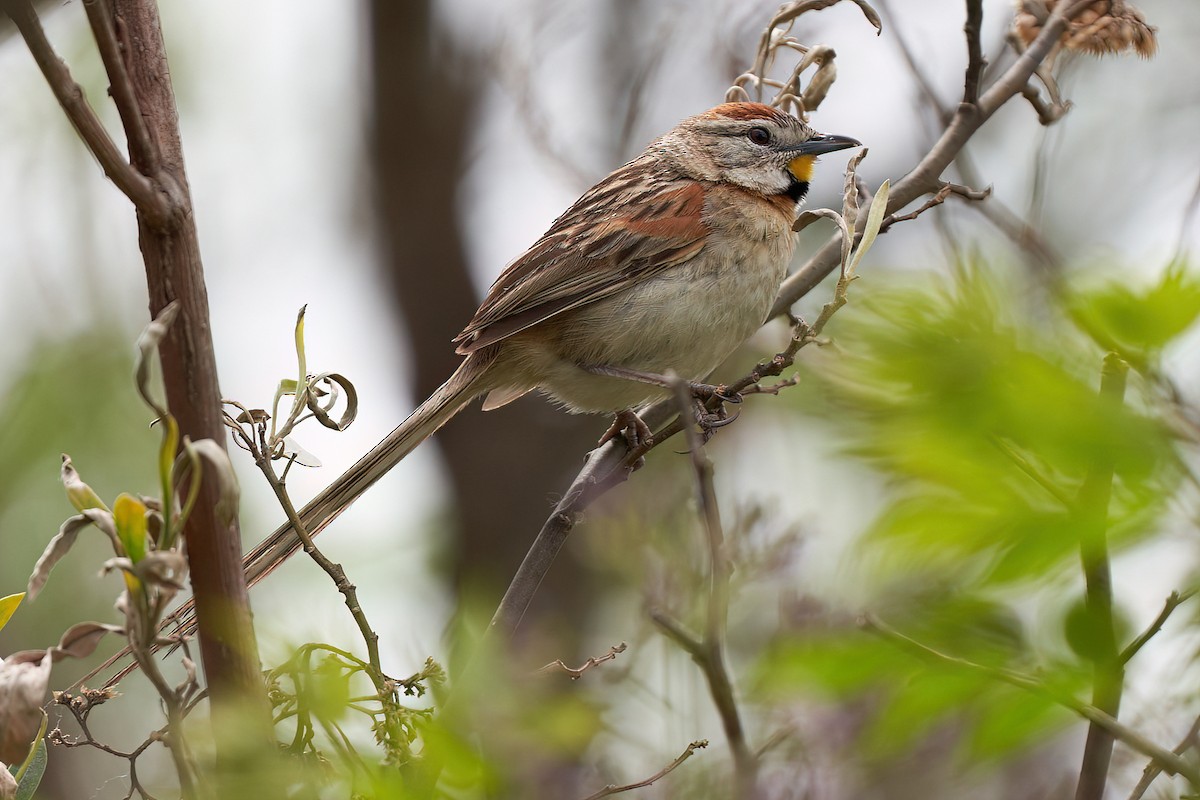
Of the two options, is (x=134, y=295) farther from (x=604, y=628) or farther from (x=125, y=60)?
(x=125, y=60)

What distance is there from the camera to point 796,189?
507 centimetres

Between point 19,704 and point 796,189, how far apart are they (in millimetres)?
4044

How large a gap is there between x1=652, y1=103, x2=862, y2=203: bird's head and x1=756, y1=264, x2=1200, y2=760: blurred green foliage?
11.9 ft

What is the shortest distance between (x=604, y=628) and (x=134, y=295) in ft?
10.5

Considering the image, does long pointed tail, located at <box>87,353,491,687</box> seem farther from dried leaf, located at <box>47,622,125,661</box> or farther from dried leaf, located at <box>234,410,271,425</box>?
dried leaf, located at <box>47,622,125,661</box>

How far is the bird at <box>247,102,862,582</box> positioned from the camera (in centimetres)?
438

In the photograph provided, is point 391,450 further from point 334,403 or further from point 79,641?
point 79,641

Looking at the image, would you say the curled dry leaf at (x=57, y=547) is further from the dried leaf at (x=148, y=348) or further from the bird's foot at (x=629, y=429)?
the bird's foot at (x=629, y=429)

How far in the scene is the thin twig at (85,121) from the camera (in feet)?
5.03

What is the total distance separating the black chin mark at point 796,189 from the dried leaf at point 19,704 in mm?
3948

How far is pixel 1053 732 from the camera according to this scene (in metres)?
1.38

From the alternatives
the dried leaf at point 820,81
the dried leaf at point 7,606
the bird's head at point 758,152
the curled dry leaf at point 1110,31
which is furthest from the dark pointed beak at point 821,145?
the dried leaf at point 7,606

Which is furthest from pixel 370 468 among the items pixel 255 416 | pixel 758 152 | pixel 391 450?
pixel 758 152

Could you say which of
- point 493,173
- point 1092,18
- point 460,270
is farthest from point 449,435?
point 1092,18
